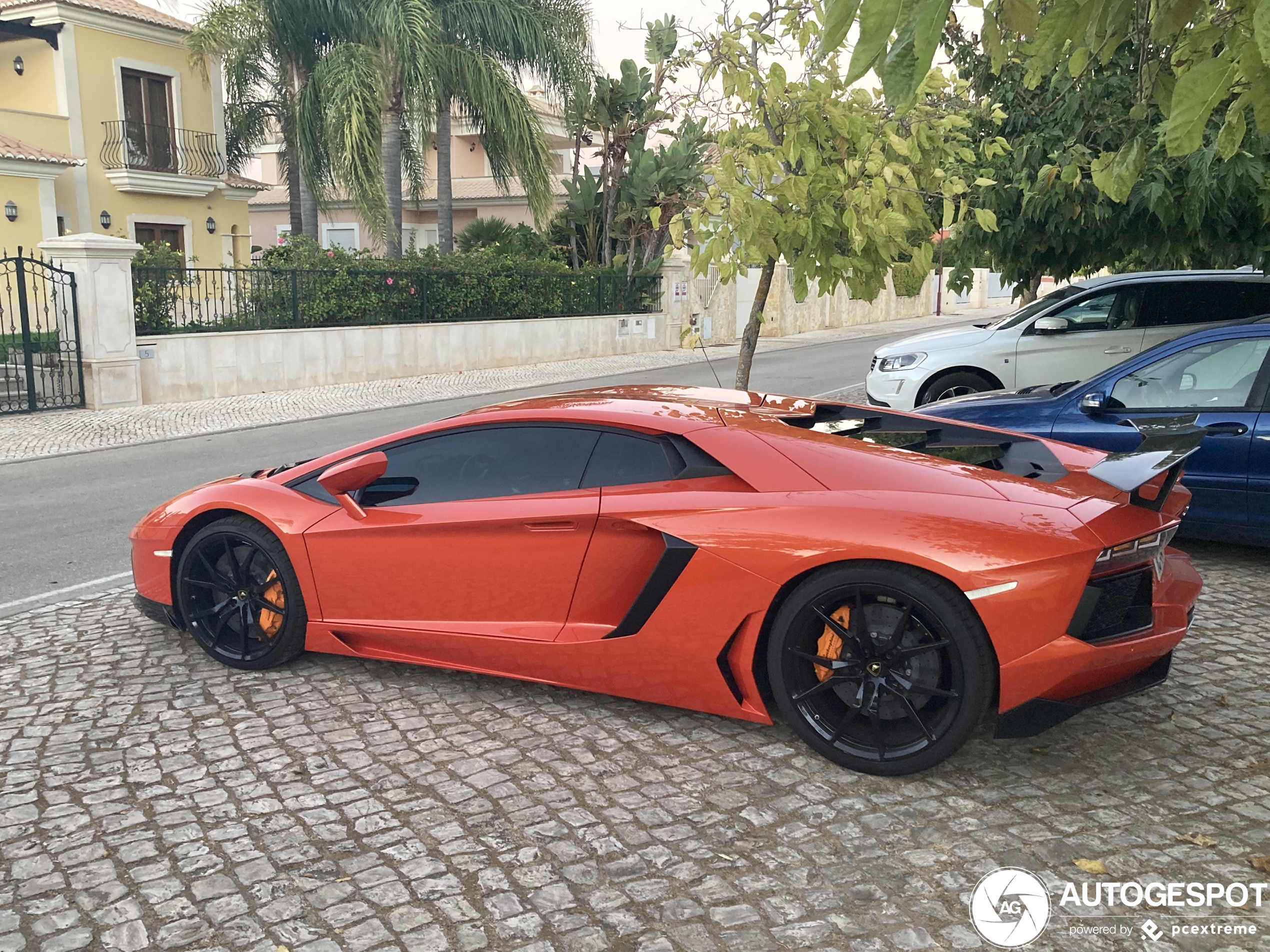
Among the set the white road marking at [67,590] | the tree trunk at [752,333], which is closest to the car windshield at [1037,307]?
the tree trunk at [752,333]

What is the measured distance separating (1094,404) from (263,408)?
528 inches

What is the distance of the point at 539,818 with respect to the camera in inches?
146

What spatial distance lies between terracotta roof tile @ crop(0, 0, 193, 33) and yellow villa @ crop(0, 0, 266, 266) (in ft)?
0.13

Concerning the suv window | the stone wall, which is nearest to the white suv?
the suv window

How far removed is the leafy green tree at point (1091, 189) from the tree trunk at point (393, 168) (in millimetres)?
14404

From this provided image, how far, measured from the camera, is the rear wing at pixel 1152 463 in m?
4.01

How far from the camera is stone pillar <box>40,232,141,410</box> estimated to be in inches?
619

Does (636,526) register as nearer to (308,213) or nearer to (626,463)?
(626,463)

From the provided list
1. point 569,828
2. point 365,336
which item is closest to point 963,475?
point 569,828

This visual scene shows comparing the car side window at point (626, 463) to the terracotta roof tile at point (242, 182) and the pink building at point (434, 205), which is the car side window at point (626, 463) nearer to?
the terracotta roof tile at point (242, 182)

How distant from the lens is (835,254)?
7.65 meters

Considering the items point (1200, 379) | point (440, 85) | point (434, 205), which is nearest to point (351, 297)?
A: point (440, 85)

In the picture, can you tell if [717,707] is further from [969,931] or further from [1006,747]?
[969,931]

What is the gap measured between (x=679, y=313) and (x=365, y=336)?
11.7m
